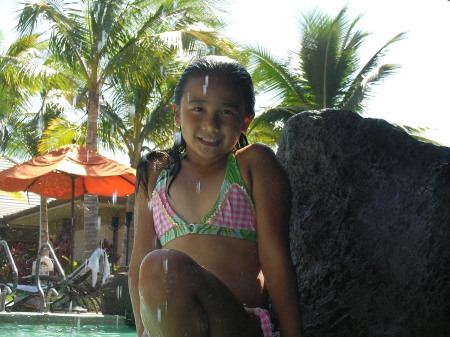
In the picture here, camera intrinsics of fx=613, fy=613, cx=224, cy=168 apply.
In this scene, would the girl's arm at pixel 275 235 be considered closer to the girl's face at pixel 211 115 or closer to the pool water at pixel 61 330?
the girl's face at pixel 211 115

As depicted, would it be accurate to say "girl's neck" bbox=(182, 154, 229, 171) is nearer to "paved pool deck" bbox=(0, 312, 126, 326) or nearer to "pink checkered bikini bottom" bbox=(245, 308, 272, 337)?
"pink checkered bikini bottom" bbox=(245, 308, 272, 337)

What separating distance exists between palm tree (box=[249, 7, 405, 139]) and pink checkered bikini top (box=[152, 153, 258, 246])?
16485 mm

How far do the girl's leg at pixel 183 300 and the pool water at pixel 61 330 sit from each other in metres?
5.96

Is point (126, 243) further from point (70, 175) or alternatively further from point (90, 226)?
point (90, 226)

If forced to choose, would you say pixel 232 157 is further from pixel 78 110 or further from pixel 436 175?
pixel 78 110

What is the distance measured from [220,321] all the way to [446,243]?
1.08 metres

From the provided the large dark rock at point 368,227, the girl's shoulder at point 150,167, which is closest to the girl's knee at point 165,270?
the girl's shoulder at point 150,167

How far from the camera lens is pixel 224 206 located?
6.26 ft

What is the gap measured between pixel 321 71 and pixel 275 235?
17179 millimetres

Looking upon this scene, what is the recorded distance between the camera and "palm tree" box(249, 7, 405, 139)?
60.9 feet

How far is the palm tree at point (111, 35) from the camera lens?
16328 millimetres

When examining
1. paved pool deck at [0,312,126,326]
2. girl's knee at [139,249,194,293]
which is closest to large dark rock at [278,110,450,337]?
girl's knee at [139,249,194,293]

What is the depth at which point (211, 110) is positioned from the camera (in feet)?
6.45

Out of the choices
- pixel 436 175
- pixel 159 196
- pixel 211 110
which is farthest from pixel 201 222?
pixel 436 175
